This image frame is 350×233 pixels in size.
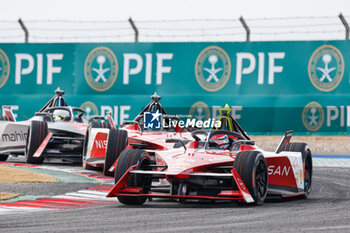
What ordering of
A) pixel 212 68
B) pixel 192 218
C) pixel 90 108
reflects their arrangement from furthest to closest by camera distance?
pixel 90 108 → pixel 212 68 → pixel 192 218

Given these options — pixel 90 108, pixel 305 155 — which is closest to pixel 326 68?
pixel 90 108

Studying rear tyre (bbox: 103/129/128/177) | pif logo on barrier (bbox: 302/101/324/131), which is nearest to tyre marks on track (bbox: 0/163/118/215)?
rear tyre (bbox: 103/129/128/177)

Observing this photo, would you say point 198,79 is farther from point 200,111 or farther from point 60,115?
point 60,115

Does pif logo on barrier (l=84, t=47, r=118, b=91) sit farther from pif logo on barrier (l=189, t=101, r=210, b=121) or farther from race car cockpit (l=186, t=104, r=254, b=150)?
race car cockpit (l=186, t=104, r=254, b=150)

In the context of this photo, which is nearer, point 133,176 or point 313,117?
point 133,176

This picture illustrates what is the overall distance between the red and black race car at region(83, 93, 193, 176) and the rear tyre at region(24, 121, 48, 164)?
137cm

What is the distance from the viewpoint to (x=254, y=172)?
9047 mm

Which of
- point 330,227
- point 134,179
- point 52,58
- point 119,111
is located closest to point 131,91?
point 119,111

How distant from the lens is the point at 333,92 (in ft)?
69.5

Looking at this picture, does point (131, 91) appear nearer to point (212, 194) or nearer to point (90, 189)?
point (90, 189)

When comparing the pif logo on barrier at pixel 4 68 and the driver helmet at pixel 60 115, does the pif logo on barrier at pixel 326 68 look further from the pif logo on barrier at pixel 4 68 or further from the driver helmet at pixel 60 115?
the pif logo on barrier at pixel 4 68

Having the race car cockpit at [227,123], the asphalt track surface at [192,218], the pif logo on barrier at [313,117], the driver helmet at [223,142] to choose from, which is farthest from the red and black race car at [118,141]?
the pif logo on barrier at [313,117]

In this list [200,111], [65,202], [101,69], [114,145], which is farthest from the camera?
[101,69]

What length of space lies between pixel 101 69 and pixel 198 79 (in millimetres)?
3045
